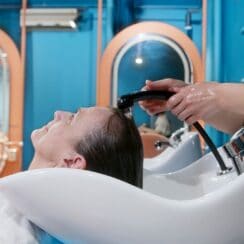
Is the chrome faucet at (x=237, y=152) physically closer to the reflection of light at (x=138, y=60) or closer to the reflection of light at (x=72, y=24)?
the reflection of light at (x=138, y=60)

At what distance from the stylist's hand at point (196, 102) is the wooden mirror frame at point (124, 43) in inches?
70.7

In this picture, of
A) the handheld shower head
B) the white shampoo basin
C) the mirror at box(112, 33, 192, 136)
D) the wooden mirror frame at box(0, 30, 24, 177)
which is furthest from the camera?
the wooden mirror frame at box(0, 30, 24, 177)

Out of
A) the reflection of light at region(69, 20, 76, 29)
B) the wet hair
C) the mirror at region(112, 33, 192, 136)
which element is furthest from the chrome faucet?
the reflection of light at region(69, 20, 76, 29)

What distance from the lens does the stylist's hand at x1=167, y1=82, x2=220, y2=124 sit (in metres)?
0.79

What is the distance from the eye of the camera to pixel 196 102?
821 millimetres

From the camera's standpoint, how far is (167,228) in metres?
0.52

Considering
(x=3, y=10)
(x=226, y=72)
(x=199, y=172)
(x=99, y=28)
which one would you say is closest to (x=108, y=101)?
(x=99, y=28)

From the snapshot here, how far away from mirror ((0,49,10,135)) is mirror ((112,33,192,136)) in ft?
2.37

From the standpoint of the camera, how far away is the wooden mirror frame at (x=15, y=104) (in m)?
2.87

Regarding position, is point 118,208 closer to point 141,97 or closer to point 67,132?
point 67,132

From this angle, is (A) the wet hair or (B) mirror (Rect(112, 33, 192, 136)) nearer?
(A) the wet hair

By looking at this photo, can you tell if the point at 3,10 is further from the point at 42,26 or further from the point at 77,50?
the point at 77,50

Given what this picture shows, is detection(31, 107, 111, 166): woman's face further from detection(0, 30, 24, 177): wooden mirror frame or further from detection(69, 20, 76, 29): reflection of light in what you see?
detection(69, 20, 76, 29): reflection of light

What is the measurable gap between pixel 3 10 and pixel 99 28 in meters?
0.74
